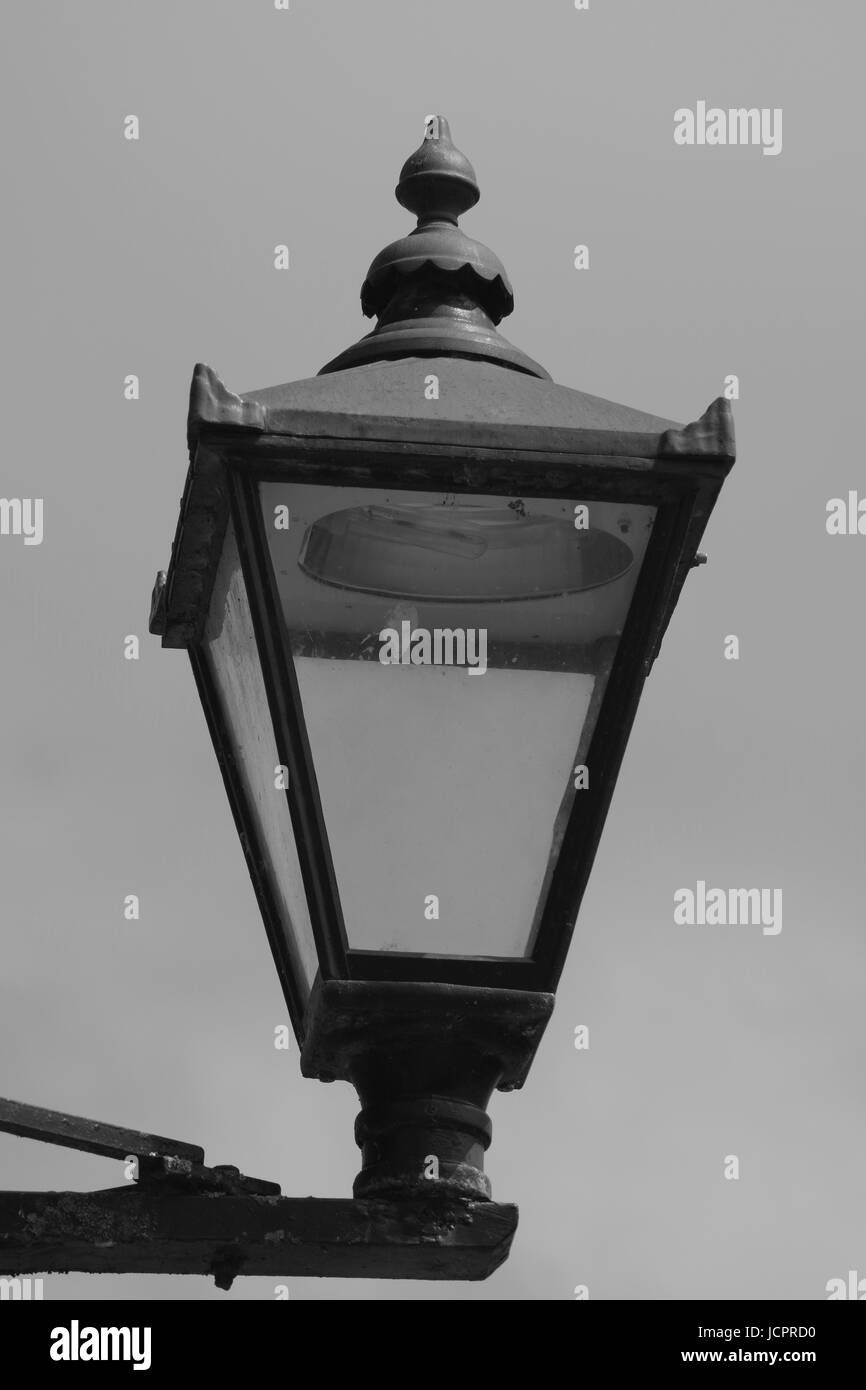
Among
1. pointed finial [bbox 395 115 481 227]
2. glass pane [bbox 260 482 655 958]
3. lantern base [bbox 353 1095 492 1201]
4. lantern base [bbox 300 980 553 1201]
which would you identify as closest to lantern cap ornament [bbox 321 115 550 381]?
pointed finial [bbox 395 115 481 227]

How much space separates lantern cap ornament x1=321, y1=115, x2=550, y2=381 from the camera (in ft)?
10.2

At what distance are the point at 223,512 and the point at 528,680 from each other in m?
0.43

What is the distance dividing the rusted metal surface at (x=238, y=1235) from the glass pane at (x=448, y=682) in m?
0.32

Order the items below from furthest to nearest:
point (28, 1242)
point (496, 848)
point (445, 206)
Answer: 1. point (445, 206)
2. point (496, 848)
3. point (28, 1242)

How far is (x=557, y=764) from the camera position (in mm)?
2875

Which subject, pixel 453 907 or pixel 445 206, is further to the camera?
pixel 445 206

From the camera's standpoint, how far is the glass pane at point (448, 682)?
9.20ft

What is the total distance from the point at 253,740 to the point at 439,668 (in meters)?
0.31

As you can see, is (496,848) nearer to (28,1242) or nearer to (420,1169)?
(420,1169)

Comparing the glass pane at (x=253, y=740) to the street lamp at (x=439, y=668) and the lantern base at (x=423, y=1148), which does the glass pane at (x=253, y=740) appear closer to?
the street lamp at (x=439, y=668)

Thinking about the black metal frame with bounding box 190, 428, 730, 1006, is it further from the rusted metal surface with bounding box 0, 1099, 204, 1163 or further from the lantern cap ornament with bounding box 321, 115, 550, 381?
the lantern cap ornament with bounding box 321, 115, 550, 381

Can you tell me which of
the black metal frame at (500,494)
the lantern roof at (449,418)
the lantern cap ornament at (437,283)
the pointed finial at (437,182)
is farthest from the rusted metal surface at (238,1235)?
the pointed finial at (437,182)

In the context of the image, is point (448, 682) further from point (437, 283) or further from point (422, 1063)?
point (437, 283)

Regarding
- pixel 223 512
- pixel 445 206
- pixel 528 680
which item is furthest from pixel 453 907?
pixel 445 206
